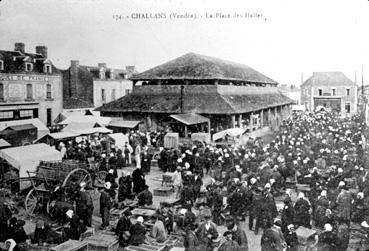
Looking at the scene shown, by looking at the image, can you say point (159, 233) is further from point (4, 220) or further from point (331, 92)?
point (331, 92)

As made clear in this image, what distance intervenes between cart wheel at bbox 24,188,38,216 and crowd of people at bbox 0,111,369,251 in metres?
1.55

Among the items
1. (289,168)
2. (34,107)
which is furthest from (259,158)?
(34,107)

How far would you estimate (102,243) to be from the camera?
23.5ft

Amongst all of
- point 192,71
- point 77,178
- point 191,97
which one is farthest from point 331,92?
point 77,178

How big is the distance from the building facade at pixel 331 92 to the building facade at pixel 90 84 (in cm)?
2484

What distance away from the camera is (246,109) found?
882 inches

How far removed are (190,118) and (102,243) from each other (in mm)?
13506

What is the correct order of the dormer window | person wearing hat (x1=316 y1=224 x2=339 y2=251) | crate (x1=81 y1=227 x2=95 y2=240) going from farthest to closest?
the dormer window → crate (x1=81 y1=227 x2=95 y2=240) → person wearing hat (x1=316 y1=224 x2=339 y2=251)

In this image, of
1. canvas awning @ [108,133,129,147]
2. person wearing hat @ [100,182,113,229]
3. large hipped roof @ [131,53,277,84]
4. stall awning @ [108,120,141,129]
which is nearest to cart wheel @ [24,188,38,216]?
person wearing hat @ [100,182,113,229]

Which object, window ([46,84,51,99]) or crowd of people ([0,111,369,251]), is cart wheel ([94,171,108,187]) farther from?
window ([46,84,51,99])

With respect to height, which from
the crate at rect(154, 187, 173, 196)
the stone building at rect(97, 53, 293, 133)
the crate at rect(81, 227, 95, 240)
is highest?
the stone building at rect(97, 53, 293, 133)

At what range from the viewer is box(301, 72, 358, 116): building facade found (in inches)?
1692

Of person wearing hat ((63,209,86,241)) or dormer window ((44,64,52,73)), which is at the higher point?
dormer window ((44,64,52,73))

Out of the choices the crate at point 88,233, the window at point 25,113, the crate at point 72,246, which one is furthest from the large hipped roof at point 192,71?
the crate at point 72,246
